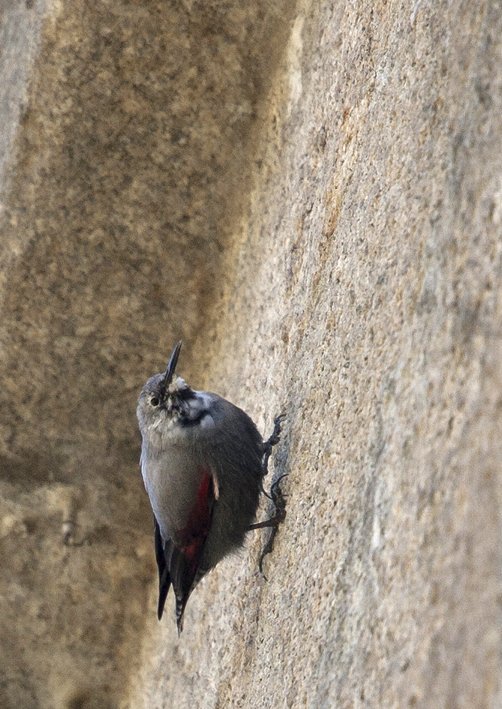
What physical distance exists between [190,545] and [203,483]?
223 mm

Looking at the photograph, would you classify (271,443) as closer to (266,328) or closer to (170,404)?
(170,404)

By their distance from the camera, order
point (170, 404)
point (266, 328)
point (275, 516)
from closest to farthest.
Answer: point (275, 516) < point (170, 404) < point (266, 328)

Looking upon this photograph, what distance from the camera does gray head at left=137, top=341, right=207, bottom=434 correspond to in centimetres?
315

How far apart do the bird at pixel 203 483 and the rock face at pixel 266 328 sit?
5.1 inches

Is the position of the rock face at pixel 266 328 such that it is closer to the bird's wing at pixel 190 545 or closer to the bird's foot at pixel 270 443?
the bird's foot at pixel 270 443

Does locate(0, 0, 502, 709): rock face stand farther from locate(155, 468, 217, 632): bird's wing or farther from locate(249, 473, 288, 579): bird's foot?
locate(155, 468, 217, 632): bird's wing

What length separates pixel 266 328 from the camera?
3.44 meters

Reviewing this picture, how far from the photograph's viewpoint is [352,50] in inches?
111

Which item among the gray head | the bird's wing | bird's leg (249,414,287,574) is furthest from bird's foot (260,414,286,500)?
the gray head

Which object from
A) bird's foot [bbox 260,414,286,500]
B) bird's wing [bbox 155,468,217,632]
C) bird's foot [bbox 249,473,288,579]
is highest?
bird's foot [bbox 260,414,286,500]

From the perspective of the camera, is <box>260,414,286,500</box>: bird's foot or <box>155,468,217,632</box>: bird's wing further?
<box>155,468,217,632</box>: bird's wing

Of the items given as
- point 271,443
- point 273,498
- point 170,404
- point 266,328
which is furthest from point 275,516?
point 266,328

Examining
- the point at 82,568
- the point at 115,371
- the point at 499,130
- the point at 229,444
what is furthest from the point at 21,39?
the point at 499,130

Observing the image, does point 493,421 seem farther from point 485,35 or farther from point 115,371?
point 115,371
